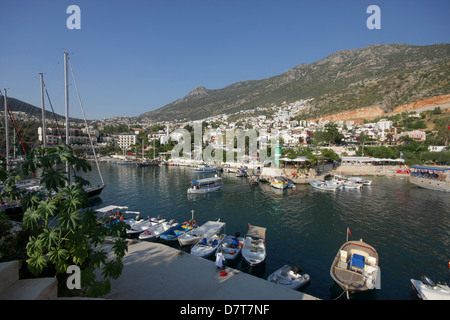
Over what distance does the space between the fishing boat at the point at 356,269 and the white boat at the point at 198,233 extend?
8.30 m

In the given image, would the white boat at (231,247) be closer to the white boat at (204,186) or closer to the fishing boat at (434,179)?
the white boat at (204,186)

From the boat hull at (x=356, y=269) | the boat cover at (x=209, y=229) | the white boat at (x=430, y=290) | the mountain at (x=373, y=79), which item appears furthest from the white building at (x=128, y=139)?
Answer: the white boat at (x=430, y=290)

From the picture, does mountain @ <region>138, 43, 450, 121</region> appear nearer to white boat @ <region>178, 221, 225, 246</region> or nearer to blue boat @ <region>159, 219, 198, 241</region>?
white boat @ <region>178, 221, 225, 246</region>

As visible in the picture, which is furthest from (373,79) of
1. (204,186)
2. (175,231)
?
(175,231)

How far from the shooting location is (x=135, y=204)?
88.5 ft

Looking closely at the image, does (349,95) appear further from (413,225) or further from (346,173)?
(413,225)

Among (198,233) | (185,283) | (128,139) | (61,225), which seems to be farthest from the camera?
(128,139)

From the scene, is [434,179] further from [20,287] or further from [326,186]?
[20,287]

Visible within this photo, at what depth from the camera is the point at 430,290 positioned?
1023 cm

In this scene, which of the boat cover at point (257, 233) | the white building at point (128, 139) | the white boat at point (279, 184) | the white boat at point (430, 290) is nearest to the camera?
the white boat at point (430, 290)

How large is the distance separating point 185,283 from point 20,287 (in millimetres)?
5198

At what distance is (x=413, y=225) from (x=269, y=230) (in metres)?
13.0

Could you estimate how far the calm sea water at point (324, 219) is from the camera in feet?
42.4
